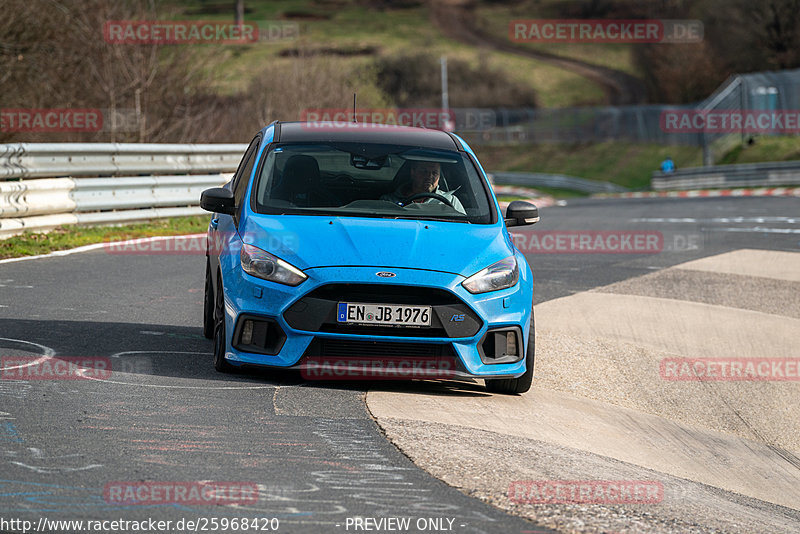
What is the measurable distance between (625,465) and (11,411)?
3351mm

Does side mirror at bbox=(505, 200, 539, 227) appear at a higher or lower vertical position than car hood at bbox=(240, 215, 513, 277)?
higher

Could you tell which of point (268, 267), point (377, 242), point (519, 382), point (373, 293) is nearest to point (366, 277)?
point (373, 293)

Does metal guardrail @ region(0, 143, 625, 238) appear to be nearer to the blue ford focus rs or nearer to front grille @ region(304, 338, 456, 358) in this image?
the blue ford focus rs

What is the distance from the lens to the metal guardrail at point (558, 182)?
199ft

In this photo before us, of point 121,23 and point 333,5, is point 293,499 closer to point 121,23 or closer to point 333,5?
point 121,23

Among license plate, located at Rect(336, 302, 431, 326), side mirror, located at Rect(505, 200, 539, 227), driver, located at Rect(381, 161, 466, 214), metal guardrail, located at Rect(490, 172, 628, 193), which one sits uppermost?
driver, located at Rect(381, 161, 466, 214)

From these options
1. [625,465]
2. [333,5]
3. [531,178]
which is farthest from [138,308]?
[333,5]

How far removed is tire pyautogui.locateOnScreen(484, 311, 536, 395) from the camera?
7538 mm

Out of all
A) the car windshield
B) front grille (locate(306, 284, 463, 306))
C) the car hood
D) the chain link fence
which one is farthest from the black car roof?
the chain link fence

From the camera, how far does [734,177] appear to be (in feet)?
148

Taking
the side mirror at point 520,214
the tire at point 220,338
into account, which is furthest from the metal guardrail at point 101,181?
the side mirror at point 520,214

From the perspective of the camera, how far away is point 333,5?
132 meters

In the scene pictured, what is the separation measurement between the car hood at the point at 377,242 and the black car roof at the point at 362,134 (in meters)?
1.08

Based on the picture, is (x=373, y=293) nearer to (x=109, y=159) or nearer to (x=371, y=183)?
(x=371, y=183)
